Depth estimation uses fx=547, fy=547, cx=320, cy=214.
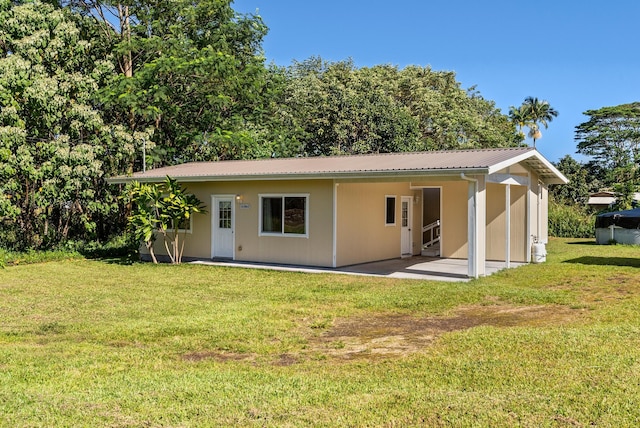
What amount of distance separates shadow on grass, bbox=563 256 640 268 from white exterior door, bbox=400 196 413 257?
4.20 meters

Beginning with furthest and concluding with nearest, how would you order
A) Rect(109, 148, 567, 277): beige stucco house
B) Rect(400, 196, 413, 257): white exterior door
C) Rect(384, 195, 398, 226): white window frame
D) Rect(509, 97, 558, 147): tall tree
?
Rect(509, 97, 558, 147): tall tree < Rect(400, 196, 413, 257): white exterior door < Rect(384, 195, 398, 226): white window frame < Rect(109, 148, 567, 277): beige stucco house

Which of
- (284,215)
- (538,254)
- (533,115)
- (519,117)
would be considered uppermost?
(533,115)

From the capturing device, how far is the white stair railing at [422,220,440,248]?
16959 millimetres

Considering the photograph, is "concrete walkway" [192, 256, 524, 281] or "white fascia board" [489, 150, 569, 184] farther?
"concrete walkway" [192, 256, 524, 281]

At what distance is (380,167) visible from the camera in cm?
1209

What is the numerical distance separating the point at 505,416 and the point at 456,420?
37 cm

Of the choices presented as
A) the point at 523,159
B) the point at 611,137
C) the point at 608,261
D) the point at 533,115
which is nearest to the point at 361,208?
the point at 523,159

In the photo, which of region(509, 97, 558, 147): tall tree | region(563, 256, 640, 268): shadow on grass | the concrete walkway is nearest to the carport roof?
the concrete walkway

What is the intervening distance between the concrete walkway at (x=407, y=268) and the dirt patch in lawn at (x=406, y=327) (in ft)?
11.2

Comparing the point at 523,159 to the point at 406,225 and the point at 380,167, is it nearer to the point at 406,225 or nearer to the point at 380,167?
the point at 380,167

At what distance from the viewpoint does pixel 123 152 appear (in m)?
17.9

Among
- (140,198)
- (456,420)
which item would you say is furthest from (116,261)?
(456,420)

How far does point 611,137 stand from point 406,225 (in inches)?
1648

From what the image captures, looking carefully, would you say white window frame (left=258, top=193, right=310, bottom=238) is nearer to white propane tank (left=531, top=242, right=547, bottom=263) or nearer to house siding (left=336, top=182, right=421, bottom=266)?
house siding (left=336, top=182, right=421, bottom=266)
